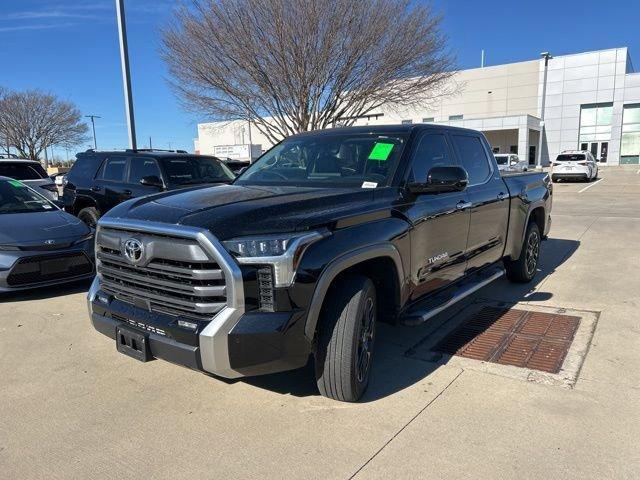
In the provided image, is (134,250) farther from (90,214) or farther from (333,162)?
(90,214)

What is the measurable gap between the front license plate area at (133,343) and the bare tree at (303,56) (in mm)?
14830

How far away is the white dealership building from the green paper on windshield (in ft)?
130

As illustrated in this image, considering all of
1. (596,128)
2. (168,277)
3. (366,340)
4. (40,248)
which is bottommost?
(366,340)

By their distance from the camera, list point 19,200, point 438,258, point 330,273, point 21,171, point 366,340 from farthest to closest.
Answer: point 21,171 < point 19,200 < point 438,258 < point 366,340 < point 330,273

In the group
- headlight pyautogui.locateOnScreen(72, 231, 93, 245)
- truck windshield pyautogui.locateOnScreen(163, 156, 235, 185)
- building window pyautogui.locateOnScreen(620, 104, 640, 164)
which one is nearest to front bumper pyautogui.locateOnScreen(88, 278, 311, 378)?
headlight pyautogui.locateOnScreen(72, 231, 93, 245)

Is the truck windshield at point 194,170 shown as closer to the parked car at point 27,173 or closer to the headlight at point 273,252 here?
the parked car at point 27,173

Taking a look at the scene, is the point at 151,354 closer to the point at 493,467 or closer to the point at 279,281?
the point at 279,281

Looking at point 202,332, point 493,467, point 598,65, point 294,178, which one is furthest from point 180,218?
point 598,65

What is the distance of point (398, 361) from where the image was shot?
404 cm

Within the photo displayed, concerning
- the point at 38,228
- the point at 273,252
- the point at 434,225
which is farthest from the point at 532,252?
the point at 38,228

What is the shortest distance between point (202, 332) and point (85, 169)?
7.74 meters

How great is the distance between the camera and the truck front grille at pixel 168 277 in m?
2.77

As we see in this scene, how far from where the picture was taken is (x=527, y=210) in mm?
6051

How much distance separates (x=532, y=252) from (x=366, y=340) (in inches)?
153
